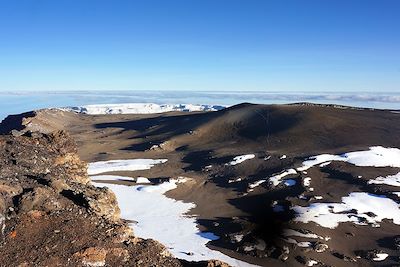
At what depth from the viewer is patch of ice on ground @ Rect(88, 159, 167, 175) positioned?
69438 millimetres

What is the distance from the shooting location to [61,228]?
56.2ft

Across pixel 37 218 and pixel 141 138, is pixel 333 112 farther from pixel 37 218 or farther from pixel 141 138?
pixel 37 218

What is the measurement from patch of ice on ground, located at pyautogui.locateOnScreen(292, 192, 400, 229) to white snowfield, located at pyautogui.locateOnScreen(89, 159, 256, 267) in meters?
11.1

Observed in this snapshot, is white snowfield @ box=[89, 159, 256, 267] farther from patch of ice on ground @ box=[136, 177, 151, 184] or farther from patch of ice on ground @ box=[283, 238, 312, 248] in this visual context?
patch of ice on ground @ box=[283, 238, 312, 248]

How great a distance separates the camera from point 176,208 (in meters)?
52.8

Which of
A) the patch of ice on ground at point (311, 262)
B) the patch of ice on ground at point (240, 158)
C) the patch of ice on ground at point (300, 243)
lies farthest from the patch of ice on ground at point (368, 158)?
the patch of ice on ground at point (311, 262)

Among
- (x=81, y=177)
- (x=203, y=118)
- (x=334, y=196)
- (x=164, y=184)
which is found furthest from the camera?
(x=203, y=118)

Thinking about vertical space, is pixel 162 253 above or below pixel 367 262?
above

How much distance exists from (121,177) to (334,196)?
30951 millimetres

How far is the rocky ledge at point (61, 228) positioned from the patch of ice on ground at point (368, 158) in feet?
153

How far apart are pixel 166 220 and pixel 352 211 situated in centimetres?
2066

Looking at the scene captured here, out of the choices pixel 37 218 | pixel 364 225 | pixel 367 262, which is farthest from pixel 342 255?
pixel 37 218

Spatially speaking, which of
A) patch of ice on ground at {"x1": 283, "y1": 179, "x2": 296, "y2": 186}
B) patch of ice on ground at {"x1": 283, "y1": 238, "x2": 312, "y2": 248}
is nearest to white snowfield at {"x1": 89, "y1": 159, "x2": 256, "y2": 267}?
patch of ice on ground at {"x1": 283, "y1": 238, "x2": 312, "y2": 248}

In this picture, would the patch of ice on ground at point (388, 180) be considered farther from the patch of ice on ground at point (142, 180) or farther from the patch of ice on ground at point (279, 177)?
the patch of ice on ground at point (142, 180)
